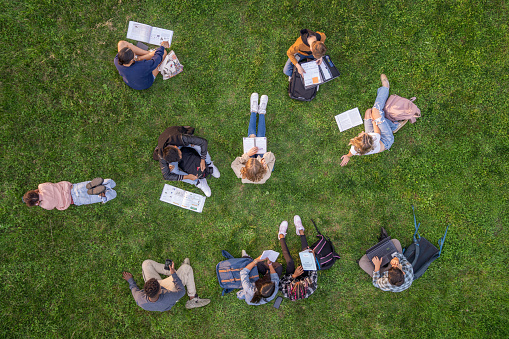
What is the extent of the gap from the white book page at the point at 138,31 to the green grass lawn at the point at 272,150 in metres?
0.19

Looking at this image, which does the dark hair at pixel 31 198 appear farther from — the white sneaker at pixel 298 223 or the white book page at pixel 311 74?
the white book page at pixel 311 74

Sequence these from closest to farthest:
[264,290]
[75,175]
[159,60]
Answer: [264,290] → [159,60] → [75,175]

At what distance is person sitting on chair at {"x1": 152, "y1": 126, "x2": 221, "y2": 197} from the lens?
6.08 m

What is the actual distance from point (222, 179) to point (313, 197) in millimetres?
2465

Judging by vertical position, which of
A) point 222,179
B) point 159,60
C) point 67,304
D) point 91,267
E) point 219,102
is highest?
point 159,60

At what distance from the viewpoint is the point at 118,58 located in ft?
20.8

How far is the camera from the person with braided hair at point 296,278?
22.4 feet

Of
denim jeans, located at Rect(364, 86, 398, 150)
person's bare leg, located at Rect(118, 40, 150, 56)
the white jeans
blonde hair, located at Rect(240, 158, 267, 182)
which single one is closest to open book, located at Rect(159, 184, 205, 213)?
the white jeans

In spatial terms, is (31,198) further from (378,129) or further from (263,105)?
(378,129)

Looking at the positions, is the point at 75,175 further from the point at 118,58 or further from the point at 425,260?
the point at 425,260

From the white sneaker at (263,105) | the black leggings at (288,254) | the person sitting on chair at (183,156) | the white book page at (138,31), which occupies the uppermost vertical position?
the white book page at (138,31)

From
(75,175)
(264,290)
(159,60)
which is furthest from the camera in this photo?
(75,175)

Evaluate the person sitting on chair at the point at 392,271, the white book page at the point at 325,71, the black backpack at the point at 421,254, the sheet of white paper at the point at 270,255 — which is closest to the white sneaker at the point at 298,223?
the sheet of white paper at the point at 270,255

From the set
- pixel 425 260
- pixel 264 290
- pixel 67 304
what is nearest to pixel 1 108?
pixel 67 304
